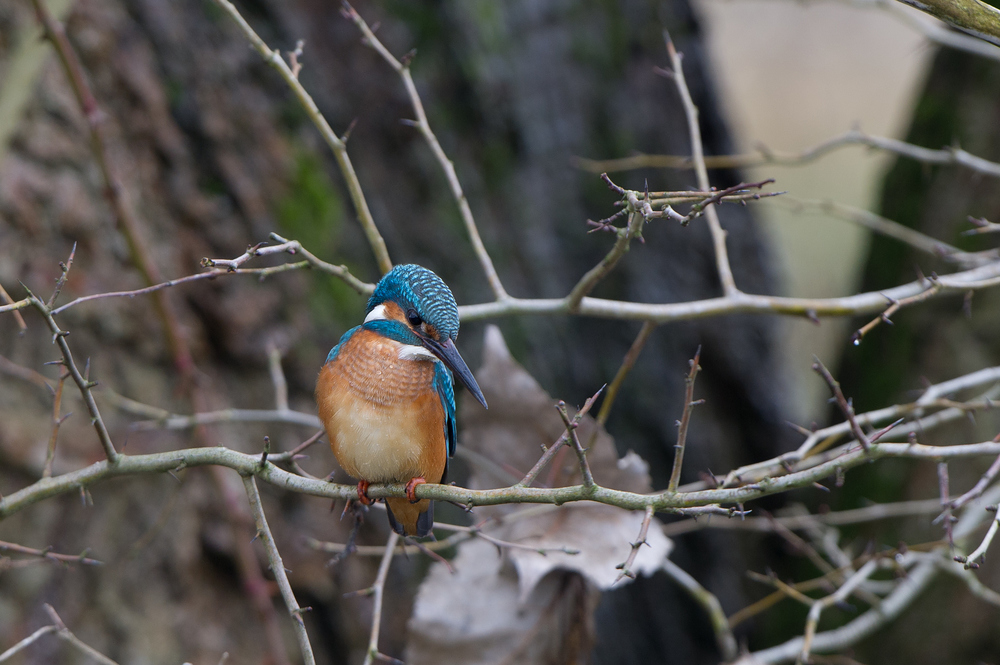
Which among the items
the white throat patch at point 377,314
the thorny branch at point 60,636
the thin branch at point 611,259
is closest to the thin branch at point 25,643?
the thorny branch at point 60,636

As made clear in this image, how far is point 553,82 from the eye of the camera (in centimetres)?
437

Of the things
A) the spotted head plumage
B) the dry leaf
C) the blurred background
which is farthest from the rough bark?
the spotted head plumage

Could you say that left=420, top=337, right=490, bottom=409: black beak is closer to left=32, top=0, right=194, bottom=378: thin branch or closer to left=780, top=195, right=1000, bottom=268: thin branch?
left=32, top=0, right=194, bottom=378: thin branch

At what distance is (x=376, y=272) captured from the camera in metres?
3.65

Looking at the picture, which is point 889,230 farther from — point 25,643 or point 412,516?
point 25,643

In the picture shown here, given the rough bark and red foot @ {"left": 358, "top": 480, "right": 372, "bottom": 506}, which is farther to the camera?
the rough bark

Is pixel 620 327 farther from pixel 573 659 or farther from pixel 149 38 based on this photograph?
pixel 149 38

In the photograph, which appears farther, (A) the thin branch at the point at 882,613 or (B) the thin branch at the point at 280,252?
(A) the thin branch at the point at 882,613

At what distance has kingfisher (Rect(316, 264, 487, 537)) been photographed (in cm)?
200

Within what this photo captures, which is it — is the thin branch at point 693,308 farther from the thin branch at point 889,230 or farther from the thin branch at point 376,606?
the thin branch at point 376,606

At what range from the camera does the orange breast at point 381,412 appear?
6.59ft

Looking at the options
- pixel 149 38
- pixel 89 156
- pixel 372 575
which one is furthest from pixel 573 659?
pixel 149 38

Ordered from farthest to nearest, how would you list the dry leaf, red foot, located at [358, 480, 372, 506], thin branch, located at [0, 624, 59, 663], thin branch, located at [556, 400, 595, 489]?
the dry leaf, red foot, located at [358, 480, 372, 506], thin branch, located at [0, 624, 59, 663], thin branch, located at [556, 400, 595, 489]

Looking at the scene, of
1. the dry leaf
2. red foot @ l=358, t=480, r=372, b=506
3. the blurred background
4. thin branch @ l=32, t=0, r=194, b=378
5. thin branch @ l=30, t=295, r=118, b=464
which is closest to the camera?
thin branch @ l=30, t=295, r=118, b=464
